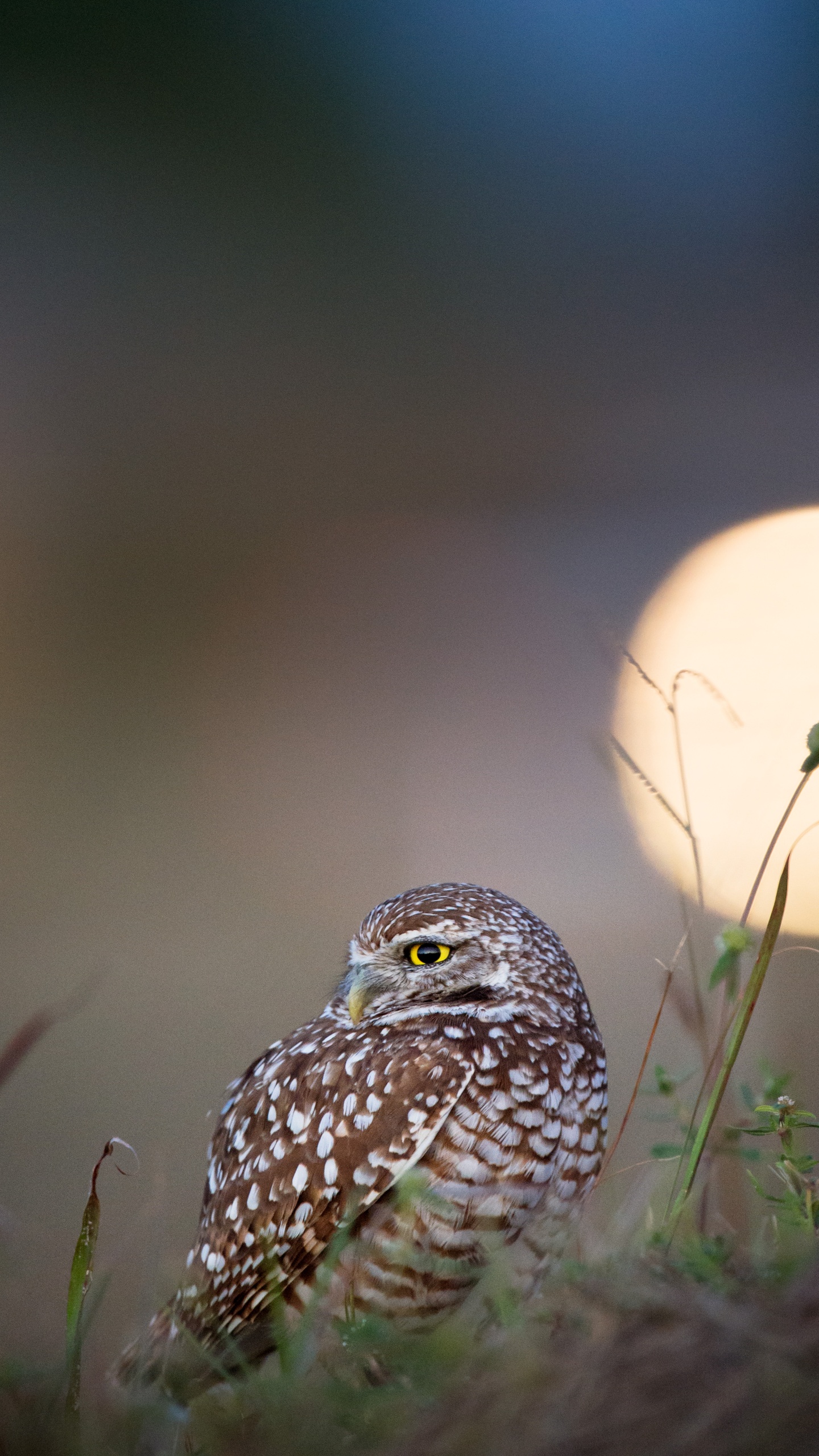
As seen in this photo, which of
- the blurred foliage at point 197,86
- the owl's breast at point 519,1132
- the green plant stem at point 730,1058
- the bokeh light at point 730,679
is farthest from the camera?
the blurred foliage at point 197,86

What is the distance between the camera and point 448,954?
1067 millimetres

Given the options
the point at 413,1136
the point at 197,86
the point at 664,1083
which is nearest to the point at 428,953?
the point at 413,1136

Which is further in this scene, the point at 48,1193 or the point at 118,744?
the point at 118,744

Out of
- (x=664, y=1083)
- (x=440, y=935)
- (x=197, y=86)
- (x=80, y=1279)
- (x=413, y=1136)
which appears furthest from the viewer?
(x=197, y=86)

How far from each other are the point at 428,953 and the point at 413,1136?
248 mm

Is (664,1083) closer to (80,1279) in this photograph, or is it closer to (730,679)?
(80,1279)

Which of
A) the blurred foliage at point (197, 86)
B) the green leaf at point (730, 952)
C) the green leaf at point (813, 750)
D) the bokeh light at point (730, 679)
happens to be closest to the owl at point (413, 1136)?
the green leaf at point (730, 952)

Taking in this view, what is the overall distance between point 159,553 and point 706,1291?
309 centimetres

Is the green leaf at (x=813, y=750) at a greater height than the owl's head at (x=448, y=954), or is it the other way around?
the green leaf at (x=813, y=750)

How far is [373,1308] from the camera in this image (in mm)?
770

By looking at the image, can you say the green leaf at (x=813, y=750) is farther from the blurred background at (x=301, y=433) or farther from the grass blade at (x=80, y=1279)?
the blurred background at (x=301, y=433)

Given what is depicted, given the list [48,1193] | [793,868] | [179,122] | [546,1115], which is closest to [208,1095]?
[48,1193]

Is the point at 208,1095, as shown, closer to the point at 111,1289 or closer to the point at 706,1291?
the point at 111,1289

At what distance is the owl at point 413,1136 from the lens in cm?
79
